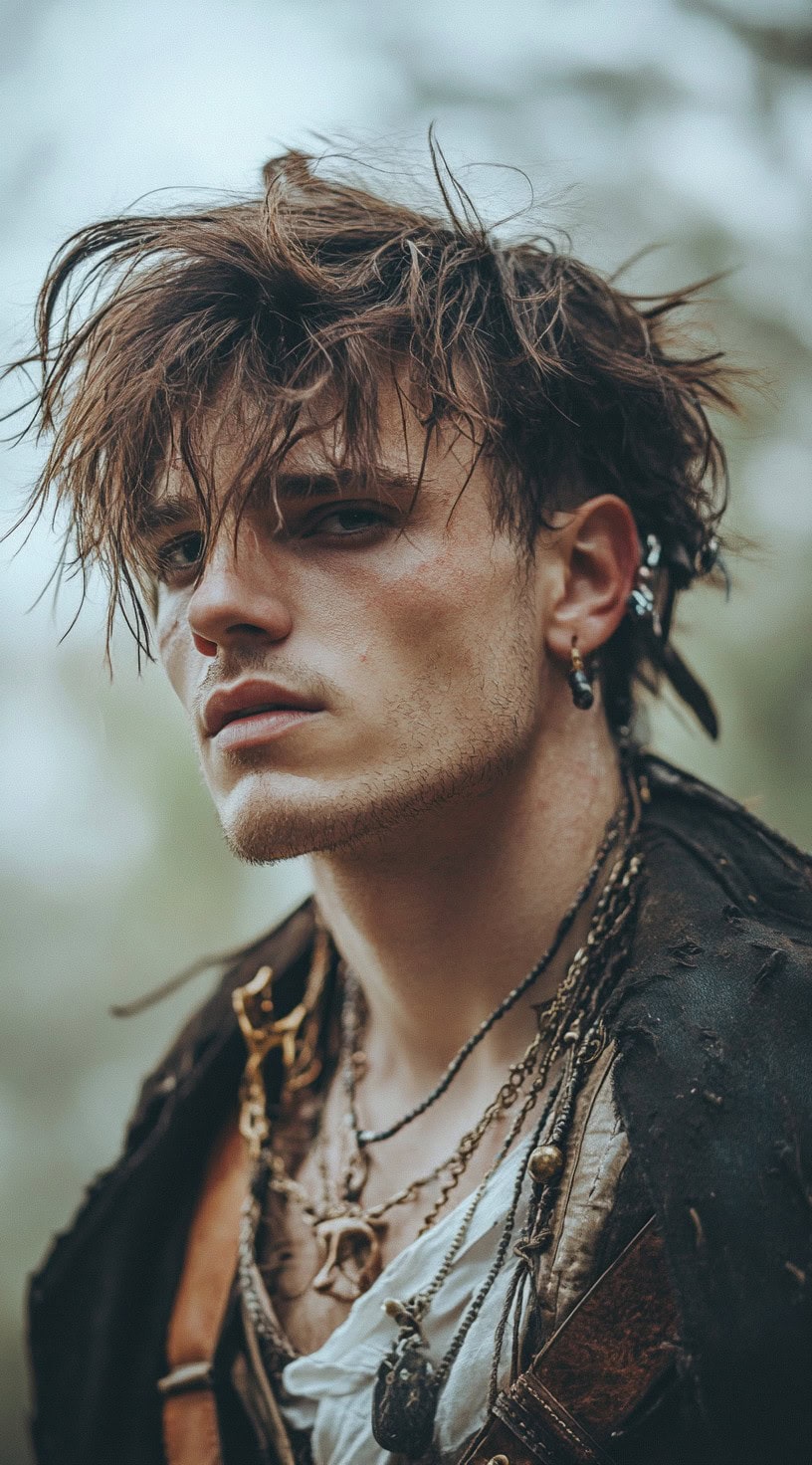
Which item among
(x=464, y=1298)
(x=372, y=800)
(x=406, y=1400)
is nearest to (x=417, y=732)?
(x=372, y=800)

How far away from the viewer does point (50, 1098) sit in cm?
413

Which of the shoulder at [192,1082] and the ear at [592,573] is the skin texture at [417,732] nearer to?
the ear at [592,573]

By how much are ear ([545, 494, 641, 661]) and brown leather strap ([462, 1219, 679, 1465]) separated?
94 centimetres

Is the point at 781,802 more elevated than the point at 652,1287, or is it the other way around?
the point at 781,802

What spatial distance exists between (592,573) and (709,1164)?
41.1 inches

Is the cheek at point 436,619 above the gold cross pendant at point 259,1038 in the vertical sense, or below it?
above

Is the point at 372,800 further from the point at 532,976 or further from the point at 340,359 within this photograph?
the point at 340,359

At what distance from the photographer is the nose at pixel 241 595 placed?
1602 millimetres

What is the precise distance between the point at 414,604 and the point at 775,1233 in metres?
0.94

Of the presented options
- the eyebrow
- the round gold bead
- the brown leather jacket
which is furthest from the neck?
the eyebrow

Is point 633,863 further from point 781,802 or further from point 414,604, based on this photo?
point 781,802

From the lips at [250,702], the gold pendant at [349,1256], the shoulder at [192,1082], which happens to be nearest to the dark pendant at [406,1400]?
the gold pendant at [349,1256]

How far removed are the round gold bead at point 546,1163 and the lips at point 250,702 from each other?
681mm

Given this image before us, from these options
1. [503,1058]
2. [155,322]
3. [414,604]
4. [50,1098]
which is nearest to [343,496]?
[414,604]
